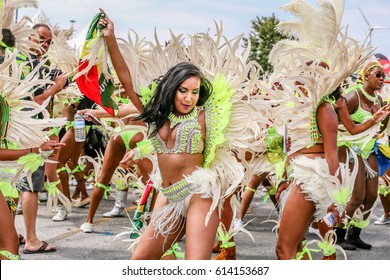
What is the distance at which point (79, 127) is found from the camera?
744 cm

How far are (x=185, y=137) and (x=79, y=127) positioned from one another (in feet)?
11.7

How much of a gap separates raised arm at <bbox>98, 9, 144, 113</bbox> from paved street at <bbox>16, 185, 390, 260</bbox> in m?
2.15

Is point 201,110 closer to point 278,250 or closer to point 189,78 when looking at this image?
point 189,78

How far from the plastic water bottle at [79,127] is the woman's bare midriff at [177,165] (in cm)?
329

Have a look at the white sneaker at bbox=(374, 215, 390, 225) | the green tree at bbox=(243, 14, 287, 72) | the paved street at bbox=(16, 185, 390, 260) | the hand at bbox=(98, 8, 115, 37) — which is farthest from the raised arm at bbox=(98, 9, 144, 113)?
the green tree at bbox=(243, 14, 287, 72)

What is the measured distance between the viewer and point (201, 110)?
4.27 metres

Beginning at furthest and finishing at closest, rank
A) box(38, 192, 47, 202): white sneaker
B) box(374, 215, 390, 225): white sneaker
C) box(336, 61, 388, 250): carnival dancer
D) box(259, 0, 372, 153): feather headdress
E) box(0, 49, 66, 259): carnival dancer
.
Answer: box(38, 192, 47, 202): white sneaker
box(374, 215, 390, 225): white sneaker
box(336, 61, 388, 250): carnival dancer
box(259, 0, 372, 153): feather headdress
box(0, 49, 66, 259): carnival dancer

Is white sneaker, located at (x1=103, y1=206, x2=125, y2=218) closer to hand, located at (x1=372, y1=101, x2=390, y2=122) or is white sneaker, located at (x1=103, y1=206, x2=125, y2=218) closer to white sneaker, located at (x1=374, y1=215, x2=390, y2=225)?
white sneaker, located at (x1=374, y1=215, x2=390, y2=225)

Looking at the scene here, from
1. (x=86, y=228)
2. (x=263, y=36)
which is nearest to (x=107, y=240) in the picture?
(x=86, y=228)

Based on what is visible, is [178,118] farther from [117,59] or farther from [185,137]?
[117,59]

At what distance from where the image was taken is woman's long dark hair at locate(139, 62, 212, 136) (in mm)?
4125

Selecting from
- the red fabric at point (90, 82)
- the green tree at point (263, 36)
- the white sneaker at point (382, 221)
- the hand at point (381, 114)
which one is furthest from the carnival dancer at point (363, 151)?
the green tree at point (263, 36)
